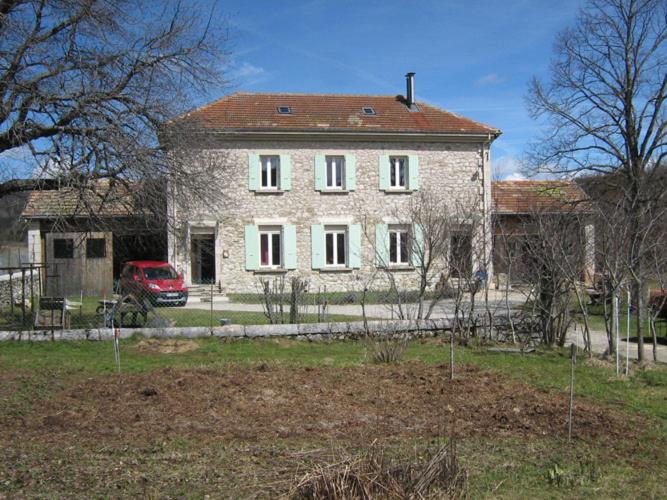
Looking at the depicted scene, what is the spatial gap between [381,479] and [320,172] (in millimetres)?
20832

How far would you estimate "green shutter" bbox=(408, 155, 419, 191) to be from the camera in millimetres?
24828

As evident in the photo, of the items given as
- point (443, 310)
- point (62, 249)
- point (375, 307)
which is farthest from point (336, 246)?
point (62, 249)

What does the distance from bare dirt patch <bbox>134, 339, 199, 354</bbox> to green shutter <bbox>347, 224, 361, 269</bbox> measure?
43.5 feet

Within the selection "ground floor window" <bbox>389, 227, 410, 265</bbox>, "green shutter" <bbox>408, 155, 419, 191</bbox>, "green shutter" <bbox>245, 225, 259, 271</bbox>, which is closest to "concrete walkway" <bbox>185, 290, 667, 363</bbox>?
"green shutter" <bbox>245, 225, 259, 271</bbox>

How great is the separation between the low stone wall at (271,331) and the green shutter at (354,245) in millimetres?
11793

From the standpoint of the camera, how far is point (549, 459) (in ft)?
17.5

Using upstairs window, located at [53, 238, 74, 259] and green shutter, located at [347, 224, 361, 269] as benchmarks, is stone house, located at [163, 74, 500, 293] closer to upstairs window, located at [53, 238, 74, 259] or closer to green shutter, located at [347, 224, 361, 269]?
green shutter, located at [347, 224, 361, 269]

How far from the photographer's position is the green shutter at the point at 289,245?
79.1 feet

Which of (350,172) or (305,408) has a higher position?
(350,172)

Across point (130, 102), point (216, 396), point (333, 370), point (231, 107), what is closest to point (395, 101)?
point (231, 107)

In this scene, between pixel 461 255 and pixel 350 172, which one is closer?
pixel 461 255

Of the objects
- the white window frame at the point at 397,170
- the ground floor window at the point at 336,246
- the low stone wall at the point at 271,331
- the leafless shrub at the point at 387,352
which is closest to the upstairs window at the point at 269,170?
the ground floor window at the point at 336,246

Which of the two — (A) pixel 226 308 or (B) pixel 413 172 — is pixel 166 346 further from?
(B) pixel 413 172

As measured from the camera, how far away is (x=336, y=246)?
24.7m
